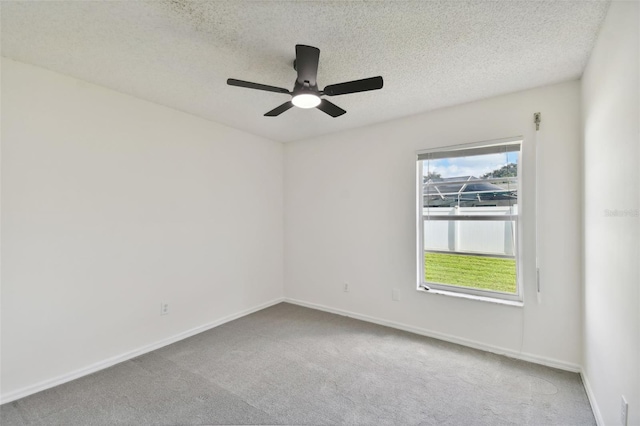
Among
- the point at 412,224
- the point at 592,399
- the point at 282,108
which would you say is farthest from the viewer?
the point at 412,224

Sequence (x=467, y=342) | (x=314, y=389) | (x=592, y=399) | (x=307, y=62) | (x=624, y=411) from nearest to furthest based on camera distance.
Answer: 1. (x=624, y=411)
2. (x=307, y=62)
3. (x=592, y=399)
4. (x=314, y=389)
5. (x=467, y=342)

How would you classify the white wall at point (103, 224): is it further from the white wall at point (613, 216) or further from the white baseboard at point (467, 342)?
the white wall at point (613, 216)


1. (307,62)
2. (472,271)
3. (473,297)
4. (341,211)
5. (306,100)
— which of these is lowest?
(473,297)

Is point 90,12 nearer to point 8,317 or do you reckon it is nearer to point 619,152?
point 8,317

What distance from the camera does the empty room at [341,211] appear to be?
1693mm

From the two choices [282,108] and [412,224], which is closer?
[282,108]

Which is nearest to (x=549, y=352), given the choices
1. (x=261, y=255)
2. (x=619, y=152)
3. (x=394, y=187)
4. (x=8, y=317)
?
(x=619, y=152)

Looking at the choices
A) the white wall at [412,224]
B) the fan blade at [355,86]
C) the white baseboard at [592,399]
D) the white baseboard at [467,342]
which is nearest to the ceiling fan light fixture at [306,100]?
the fan blade at [355,86]

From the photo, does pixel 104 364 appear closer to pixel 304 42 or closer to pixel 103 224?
pixel 103 224

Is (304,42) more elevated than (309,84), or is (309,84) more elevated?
(304,42)

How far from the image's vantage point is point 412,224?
3318mm

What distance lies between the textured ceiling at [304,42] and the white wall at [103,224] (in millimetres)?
380

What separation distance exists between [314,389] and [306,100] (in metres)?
2.24

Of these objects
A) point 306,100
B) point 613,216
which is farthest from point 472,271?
point 306,100
